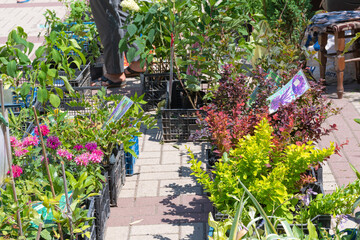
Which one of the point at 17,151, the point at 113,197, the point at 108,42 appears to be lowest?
the point at 113,197

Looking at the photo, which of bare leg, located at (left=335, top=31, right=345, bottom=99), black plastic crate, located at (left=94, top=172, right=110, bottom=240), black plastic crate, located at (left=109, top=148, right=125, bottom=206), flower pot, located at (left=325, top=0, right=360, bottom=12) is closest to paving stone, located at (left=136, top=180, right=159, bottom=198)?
black plastic crate, located at (left=109, top=148, right=125, bottom=206)

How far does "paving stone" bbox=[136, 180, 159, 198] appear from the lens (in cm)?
444

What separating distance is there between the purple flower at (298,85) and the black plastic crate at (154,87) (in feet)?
7.35

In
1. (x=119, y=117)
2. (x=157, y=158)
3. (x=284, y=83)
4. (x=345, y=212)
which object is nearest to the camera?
(x=345, y=212)

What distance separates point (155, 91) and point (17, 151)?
2.74 meters

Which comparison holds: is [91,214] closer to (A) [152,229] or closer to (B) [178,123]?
(A) [152,229]

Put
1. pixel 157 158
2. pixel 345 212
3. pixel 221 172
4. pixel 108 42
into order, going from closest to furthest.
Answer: pixel 345 212
pixel 221 172
pixel 157 158
pixel 108 42

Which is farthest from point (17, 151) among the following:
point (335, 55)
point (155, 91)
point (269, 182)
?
point (335, 55)

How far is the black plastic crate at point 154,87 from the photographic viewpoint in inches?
234

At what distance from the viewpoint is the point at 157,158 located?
5.06 meters

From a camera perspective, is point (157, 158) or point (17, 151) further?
point (157, 158)

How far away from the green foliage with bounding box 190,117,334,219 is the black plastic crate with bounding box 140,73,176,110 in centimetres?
259

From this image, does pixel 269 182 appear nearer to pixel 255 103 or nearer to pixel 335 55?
pixel 255 103

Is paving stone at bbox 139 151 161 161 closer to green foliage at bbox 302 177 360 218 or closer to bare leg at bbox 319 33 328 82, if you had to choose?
green foliage at bbox 302 177 360 218
